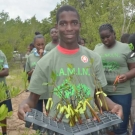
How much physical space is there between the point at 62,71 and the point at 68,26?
29cm

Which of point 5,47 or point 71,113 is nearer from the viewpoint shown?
point 71,113

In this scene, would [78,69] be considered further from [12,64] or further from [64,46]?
[12,64]

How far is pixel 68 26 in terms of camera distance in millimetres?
1838

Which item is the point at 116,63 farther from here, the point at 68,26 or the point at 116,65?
the point at 68,26

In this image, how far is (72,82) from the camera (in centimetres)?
181

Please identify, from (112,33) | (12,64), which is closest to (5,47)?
(12,64)

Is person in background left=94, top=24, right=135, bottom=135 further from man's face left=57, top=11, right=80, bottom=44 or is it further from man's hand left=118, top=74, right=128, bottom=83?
man's face left=57, top=11, right=80, bottom=44

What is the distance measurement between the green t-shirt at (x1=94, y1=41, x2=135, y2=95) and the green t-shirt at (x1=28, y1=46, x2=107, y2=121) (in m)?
1.29

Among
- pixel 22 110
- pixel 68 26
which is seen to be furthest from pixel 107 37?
pixel 22 110

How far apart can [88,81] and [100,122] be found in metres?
0.41

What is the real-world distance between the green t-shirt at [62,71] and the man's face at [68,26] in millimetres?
116

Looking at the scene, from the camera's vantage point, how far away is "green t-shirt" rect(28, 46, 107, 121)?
1.84 meters

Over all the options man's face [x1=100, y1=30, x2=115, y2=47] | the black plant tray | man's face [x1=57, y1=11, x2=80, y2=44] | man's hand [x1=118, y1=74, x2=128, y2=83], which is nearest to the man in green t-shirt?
man's face [x1=57, y1=11, x2=80, y2=44]

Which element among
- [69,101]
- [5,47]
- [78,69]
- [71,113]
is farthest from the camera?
[5,47]
